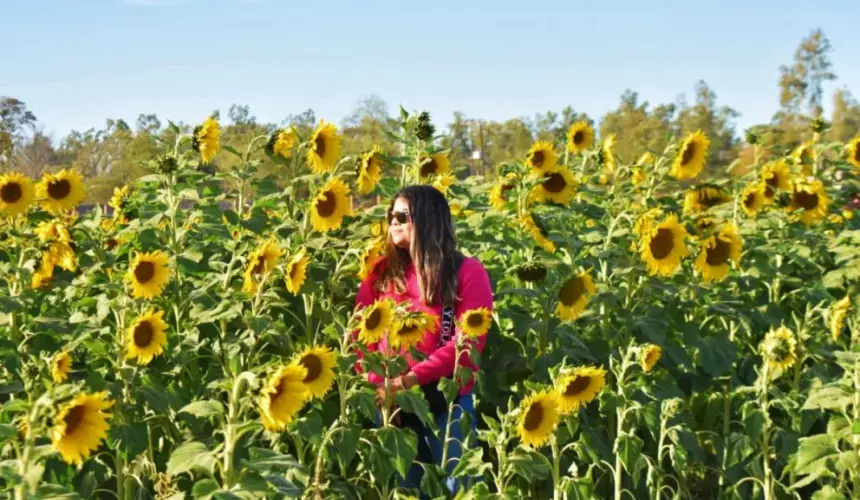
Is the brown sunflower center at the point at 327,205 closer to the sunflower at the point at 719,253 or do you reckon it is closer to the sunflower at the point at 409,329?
the sunflower at the point at 409,329

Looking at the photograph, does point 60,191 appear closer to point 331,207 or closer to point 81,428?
point 331,207

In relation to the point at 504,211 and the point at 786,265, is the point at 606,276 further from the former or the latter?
the point at 786,265

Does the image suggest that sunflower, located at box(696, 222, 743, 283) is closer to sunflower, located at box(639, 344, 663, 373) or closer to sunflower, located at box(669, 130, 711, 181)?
sunflower, located at box(669, 130, 711, 181)

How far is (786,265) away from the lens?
4914 millimetres

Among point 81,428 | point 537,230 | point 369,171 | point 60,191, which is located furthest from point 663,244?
point 81,428

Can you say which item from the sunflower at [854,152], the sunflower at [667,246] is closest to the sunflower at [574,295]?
the sunflower at [667,246]

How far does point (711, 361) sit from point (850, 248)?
3.89 feet

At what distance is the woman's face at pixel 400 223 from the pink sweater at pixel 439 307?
96 millimetres

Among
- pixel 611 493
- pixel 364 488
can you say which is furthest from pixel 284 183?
pixel 611 493

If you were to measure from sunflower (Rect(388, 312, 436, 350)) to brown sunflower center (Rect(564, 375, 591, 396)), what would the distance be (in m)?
0.43

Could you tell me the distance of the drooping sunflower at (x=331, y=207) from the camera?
3.73 m

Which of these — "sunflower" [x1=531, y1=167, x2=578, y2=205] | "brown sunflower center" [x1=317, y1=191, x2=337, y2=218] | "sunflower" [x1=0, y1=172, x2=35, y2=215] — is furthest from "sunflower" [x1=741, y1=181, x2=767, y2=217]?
"sunflower" [x1=0, y1=172, x2=35, y2=215]

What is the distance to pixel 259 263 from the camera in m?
3.42

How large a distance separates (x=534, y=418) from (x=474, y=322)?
405mm
